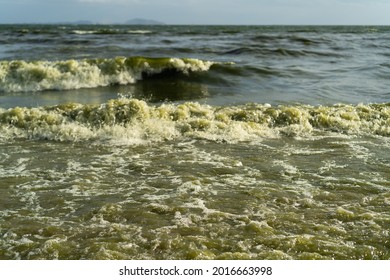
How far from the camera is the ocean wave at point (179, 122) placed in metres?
10.8

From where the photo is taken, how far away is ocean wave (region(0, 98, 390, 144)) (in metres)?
10.8

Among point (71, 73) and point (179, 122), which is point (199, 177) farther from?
point (71, 73)

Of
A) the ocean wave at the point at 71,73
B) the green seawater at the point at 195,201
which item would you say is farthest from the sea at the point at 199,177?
the ocean wave at the point at 71,73

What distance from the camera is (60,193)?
23.5 feet

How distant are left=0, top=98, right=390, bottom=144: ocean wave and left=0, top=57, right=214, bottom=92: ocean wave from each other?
5888mm

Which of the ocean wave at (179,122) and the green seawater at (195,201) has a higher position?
the ocean wave at (179,122)

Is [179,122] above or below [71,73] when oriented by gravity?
below

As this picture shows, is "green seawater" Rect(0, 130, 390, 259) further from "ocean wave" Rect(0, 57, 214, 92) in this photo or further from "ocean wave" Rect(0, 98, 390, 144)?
"ocean wave" Rect(0, 57, 214, 92)

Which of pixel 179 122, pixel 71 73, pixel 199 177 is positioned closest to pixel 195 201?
pixel 199 177

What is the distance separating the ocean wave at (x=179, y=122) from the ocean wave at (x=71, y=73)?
589 cm

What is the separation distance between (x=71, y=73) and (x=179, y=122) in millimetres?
9456

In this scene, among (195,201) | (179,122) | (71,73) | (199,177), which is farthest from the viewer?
(71,73)

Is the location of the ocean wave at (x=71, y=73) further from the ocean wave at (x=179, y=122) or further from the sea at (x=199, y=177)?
the ocean wave at (x=179, y=122)

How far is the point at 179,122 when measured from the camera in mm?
11594
